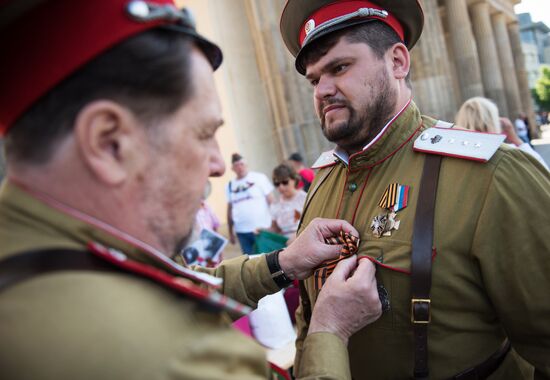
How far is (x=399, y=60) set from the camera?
169cm

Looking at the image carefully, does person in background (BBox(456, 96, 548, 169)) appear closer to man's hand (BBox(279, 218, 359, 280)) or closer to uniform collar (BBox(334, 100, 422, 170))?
uniform collar (BBox(334, 100, 422, 170))

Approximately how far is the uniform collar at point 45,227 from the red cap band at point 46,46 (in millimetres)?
159

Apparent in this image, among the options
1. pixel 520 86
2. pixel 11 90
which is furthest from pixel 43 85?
pixel 520 86

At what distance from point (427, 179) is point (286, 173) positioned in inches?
132

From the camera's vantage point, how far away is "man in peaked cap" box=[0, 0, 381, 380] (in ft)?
1.97

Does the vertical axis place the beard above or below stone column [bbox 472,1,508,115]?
below

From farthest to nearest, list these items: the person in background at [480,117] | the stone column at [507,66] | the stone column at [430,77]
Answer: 1. the stone column at [507,66]
2. the stone column at [430,77]
3. the person in background at [480,117]

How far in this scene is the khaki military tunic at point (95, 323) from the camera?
1.90ft

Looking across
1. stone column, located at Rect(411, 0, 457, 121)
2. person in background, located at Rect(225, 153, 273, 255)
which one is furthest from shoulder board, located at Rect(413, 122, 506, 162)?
stone column, located at Rect(411, 0, 457, 121)

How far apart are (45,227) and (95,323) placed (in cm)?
21

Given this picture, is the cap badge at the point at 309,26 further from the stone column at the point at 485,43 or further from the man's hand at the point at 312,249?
the stone column at the point at 485,43

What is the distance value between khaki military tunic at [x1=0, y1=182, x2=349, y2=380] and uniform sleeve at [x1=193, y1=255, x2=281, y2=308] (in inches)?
34.8

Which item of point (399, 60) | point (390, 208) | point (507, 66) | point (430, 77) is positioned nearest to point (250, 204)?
point (399, 60)

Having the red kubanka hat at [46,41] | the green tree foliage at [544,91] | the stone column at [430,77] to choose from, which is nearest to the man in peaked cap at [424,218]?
the red kubanka hat at [46,41]
